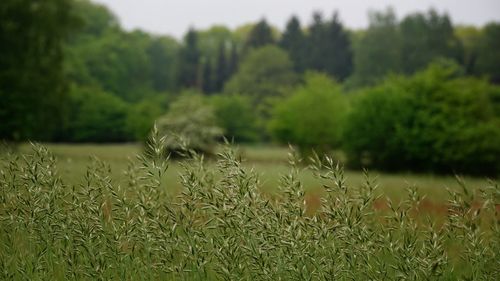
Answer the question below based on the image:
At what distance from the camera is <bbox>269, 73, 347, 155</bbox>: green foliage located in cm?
3447

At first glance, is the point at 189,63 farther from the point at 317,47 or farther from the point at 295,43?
the point at 317,47

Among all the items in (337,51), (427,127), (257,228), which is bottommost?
(427,127)

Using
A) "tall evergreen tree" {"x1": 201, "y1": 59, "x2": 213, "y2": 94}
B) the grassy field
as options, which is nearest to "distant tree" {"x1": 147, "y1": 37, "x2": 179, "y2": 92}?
"tall evergreen tree" {"x1": 201, "y1": 59, "x2": 213, "y2": 94}

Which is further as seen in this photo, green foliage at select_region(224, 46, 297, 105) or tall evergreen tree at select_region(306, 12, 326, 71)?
tall evergreen tree at select_region(306, 12, 326, 71)

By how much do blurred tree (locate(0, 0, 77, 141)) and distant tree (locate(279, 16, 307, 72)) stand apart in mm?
48065

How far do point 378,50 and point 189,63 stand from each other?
29971 mm

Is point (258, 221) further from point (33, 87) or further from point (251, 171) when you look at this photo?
point (33, 87)

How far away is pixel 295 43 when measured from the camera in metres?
77.6

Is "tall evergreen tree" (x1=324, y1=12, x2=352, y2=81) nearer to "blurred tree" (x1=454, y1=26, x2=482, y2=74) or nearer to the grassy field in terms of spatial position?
"blurred tree" (x1=454, y1=26, x2=482, y2=74)

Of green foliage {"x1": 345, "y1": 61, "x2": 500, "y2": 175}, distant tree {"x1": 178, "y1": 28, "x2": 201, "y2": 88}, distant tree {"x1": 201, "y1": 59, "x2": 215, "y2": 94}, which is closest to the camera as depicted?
green foliage {"x1": 345, "y1": 61, "x2": 500, "y2": 175}

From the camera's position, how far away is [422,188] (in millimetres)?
16156

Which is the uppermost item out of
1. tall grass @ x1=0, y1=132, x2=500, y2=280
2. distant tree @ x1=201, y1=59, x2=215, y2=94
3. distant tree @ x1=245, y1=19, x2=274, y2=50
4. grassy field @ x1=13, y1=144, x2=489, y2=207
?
distant tree @ x1=245, y1=19, x2=274, y2=50

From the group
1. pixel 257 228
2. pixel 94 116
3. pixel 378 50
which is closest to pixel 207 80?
pixel 378 50

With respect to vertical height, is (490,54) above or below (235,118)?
above
